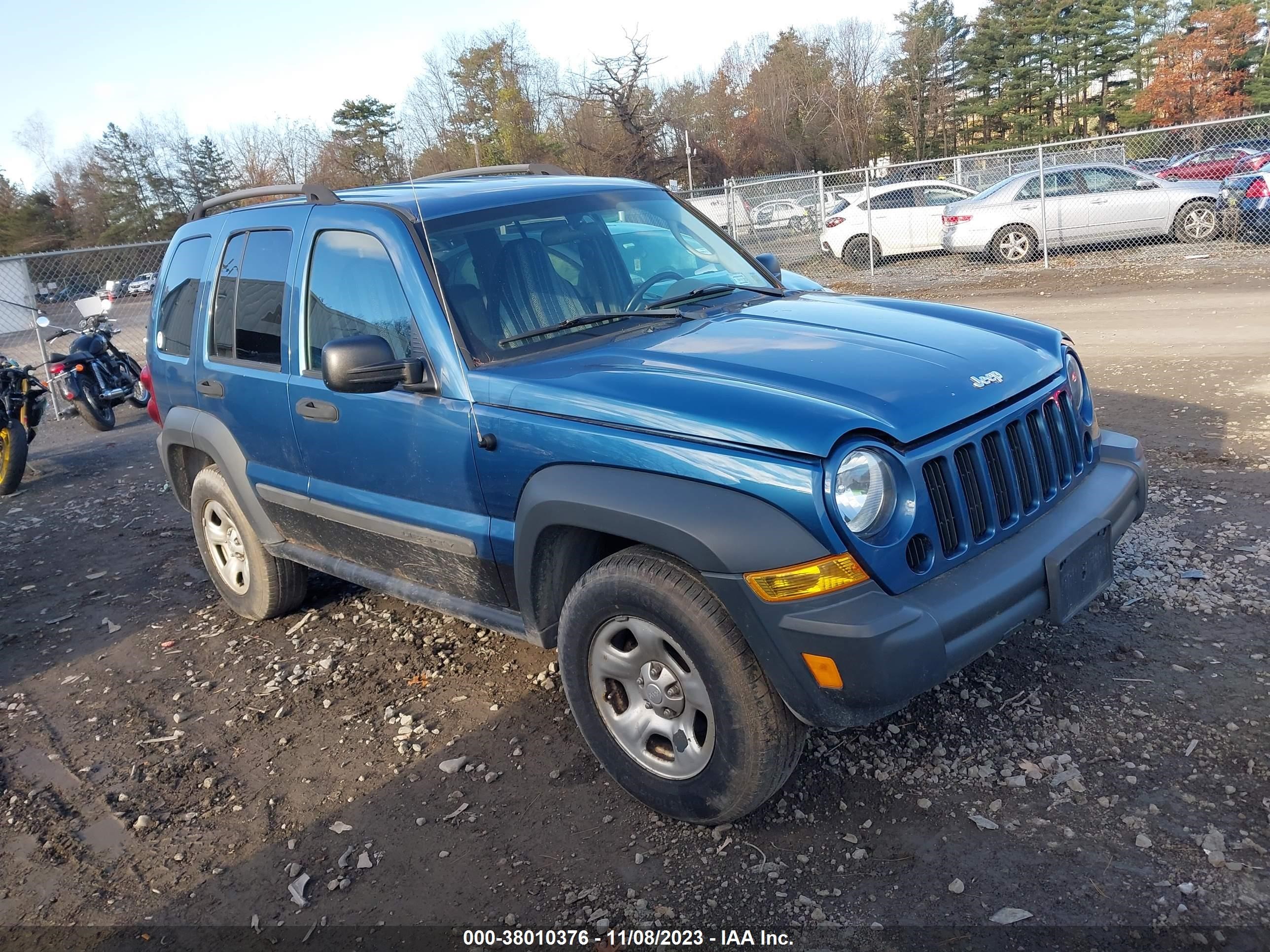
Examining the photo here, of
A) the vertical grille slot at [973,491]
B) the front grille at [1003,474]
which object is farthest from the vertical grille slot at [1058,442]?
the vertical grille slot at [973,491]

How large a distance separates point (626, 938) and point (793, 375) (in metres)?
1.70

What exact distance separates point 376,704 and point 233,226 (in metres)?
2.40

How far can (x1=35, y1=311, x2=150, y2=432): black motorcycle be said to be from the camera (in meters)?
11.6

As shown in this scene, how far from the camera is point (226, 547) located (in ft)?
17.4

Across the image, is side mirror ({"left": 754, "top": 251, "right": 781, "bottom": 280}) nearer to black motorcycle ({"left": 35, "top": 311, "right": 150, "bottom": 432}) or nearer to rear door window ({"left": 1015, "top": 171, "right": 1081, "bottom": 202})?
black motorcycle ({"left": 35, "top": 311, "right": 150, "bottom": 432})

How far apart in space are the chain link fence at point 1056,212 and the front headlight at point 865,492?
45.2ft

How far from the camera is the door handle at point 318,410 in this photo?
397cm

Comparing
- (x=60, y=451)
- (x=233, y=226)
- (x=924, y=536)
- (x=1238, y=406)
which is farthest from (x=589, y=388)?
(x=60, y=451)

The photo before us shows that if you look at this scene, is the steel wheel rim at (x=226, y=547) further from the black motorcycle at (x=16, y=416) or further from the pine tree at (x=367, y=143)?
the pine tree at (x=367, y=143)

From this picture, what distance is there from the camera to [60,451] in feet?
36.0

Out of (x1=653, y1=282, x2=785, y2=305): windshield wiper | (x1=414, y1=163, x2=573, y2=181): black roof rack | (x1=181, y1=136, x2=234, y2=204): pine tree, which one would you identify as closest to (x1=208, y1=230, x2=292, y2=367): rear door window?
(x1=414, y1=163, x2=573, y2=181): black roof rack

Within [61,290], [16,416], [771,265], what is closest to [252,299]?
[771,265]

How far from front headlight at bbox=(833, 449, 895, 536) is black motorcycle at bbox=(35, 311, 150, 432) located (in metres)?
11.2

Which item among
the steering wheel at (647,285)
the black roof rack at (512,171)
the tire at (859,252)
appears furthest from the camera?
the tire at (859,252)
